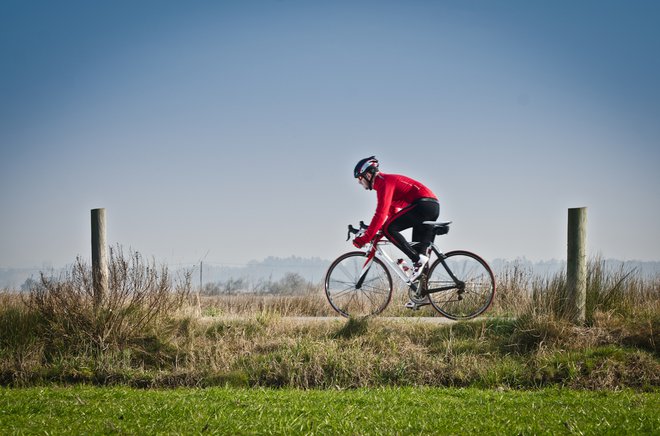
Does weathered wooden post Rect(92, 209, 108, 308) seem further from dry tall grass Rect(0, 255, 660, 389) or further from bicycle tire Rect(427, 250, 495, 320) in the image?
bicycle tire Rect(427, 250, 495, 320)

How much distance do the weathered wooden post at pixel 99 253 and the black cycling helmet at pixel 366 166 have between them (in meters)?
5.12

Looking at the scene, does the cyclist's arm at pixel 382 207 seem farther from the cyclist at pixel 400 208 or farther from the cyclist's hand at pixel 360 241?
the cyclist's hand at pixel 360 241

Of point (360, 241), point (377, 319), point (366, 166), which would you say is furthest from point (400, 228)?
point (377, 319)

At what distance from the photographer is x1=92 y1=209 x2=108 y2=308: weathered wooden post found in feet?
38.2

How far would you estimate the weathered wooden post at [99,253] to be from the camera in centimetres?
1163

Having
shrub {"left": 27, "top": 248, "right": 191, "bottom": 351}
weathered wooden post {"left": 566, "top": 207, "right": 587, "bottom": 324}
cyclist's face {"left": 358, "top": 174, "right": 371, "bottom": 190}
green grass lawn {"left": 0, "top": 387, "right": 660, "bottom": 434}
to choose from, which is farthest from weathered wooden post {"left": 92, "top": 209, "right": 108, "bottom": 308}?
weathered wooden post {"left": 566, "top": 207, "right": 587, "bottom": 324}

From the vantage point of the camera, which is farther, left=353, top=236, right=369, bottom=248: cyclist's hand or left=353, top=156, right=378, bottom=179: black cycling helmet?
left=353, top=236, right=369, bottom=248: cyclist's hand

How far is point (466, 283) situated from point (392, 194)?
6.84 feet

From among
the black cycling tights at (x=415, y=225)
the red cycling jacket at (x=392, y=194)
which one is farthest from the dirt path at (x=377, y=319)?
the red cycling jacket at (x=392, y=194)

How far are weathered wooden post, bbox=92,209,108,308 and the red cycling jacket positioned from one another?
16.5ft

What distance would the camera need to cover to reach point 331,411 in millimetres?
6996

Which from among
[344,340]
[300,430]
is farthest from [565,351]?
[300,430]

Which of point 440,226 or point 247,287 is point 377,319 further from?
point 247,287

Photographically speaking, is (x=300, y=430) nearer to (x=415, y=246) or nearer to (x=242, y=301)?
(x=415, y=246)
